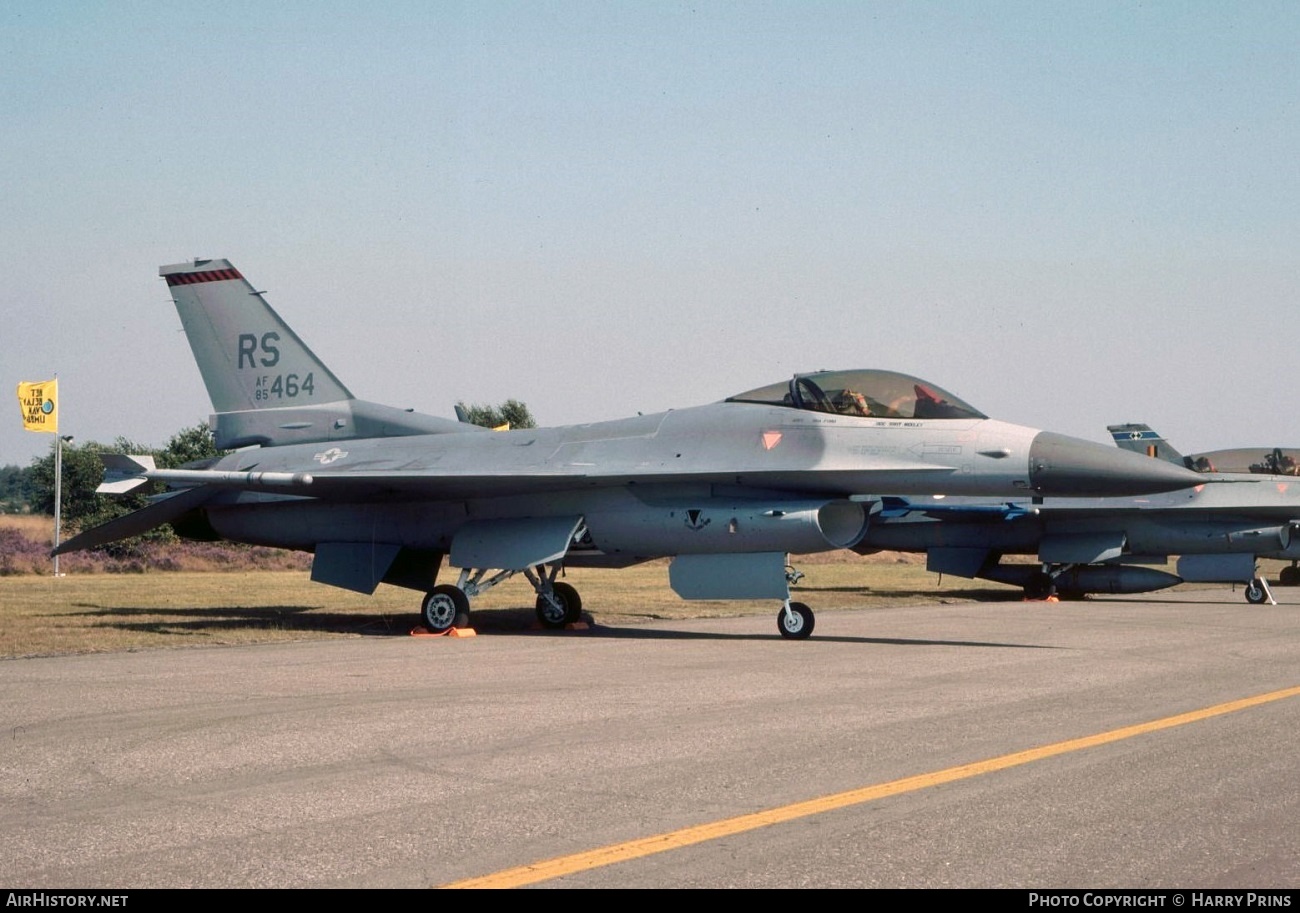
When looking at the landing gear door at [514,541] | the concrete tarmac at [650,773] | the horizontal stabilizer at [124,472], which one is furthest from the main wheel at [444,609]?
the concrete tarmac at [650,773]

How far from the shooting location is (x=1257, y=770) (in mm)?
6520

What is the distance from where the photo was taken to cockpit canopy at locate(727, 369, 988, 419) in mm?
15250

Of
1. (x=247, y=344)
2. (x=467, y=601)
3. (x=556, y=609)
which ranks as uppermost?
(x=247, y=344)

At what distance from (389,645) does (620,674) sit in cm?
437

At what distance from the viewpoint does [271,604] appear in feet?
75.1

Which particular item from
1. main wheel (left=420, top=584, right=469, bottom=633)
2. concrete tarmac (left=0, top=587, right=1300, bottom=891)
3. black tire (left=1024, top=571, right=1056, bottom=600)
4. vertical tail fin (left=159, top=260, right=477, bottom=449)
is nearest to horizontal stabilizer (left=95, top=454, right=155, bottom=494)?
vertical tail fin (left=159, top=260, right=477, bottom=449)

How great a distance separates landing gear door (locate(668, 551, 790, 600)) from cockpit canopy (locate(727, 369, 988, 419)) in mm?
1817

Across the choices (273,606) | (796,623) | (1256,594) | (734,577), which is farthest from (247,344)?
(1256,594)

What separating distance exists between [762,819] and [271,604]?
1883cm

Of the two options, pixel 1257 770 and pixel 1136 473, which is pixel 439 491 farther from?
pixel 1257 770

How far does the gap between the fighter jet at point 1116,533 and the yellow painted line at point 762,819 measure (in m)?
18.2

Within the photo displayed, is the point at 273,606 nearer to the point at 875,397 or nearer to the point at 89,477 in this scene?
the point at 875,397

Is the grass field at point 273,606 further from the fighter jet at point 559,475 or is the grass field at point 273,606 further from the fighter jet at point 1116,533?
the fighter jet at point 559,475

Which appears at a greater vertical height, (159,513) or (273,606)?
(159,513)
